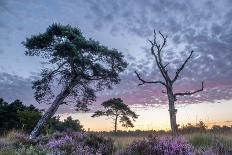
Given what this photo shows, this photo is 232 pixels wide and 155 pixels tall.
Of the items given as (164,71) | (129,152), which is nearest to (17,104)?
(164,71)

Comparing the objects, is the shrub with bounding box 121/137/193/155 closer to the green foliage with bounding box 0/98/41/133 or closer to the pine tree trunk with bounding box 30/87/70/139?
the pine tree trunk with bounding box 30/87/70/139

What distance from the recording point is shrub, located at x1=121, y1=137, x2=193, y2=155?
7547mm

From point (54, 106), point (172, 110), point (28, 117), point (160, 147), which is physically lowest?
point (160, 147)

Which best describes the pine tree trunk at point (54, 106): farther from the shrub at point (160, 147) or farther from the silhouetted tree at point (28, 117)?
the shrub at point (160, 147)

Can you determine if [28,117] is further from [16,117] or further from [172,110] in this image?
[172,110]

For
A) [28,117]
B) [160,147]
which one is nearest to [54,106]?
[28,117]

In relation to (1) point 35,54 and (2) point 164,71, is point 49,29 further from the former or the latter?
(2) point 164,71

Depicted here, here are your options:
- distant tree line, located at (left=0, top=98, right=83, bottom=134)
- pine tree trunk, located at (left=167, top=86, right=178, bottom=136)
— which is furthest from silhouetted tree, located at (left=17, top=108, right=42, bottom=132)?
pine tree trunk, located at (left=167, top=86, right=178, bottom=136)

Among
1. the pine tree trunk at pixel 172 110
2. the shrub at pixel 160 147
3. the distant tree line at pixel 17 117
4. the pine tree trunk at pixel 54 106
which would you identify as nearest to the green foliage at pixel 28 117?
the distant tree line at pixel 17 117

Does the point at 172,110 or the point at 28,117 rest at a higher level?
the point at 28,117

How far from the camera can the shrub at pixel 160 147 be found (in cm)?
755

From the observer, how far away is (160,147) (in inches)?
305

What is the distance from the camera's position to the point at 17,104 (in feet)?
131

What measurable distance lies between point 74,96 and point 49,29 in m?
5.44
